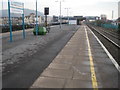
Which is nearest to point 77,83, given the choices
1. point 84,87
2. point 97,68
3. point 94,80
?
point 84,87

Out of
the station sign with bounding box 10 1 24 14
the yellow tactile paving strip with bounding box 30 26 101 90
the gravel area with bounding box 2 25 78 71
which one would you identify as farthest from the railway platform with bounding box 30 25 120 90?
the station sign with bounding box 10 1 24 14

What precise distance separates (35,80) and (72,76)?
1.58 m

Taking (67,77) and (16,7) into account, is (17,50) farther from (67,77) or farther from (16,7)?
(16,7)

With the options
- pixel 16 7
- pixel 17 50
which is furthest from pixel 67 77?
pixel 16 7

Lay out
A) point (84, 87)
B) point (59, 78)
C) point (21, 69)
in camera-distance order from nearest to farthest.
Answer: point (84, 87) → point (59, 78) → point (21, 69)

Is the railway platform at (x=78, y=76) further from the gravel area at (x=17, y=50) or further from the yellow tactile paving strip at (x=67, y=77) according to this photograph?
the gravel area at (x=17, y=50)

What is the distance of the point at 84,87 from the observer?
5.73 meters

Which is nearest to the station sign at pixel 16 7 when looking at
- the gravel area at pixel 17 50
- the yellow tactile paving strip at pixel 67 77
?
the gravel area at pixel 17 50

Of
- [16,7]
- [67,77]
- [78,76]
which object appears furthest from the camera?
[16,7]

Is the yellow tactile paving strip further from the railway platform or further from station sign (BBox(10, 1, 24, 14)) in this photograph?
station sign (BBox(10, 1, 24, 14))

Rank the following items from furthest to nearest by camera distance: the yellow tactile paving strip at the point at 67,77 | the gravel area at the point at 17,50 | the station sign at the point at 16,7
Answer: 1. the station sign at the point at 16,7
2. the gravel area at the point at 17,50
3. the yellow tactile paving strip at the point at 67,77

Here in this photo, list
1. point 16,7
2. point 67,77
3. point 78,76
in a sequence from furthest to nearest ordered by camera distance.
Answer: point 16,7
point 78,76
point 67,77

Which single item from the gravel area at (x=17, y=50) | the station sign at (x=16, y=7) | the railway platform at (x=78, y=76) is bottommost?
the railway platform at (x=78, y=76)

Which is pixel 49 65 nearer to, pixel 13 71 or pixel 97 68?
pixel 13 71
